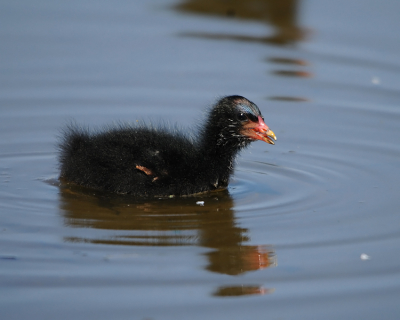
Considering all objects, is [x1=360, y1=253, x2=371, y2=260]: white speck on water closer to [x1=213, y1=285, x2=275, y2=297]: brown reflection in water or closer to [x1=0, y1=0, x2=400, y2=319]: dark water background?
[x1=0, y1=0, x2=400, y2=319]: dark water background

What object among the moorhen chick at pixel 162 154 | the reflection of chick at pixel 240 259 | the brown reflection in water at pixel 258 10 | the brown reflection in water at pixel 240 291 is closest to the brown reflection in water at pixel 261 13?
the brown reflection in water at pixel 258 10

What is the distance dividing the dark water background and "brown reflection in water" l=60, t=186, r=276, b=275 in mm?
24

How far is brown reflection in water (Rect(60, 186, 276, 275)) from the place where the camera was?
647cm

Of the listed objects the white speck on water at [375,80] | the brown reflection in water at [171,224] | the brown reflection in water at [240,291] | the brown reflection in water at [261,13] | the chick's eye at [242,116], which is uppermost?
the brown reflection in water at [261,13]

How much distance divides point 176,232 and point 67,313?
183 cm

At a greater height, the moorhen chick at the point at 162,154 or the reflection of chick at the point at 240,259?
the moorhen chick at the point at 162,154

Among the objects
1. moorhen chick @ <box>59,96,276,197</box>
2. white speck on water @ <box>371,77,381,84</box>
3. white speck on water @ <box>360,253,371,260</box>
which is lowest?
white speck on water @ <box>360,253,371,260</box>

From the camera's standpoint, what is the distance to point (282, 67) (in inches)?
501

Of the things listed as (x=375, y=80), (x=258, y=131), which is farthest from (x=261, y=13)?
(x=258, y=131)

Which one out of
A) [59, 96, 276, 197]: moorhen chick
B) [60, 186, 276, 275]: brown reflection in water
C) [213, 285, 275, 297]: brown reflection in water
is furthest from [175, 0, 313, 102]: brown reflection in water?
[213, 285, 275, 297]: brown reflection in water

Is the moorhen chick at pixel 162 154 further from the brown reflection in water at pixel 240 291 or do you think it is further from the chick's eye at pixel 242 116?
the brown reflection in water at pixel 240 291

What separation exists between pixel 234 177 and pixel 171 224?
1.92 meters

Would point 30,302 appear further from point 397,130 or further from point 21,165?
point 397,130

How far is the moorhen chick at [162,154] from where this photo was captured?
7914 millimetres
